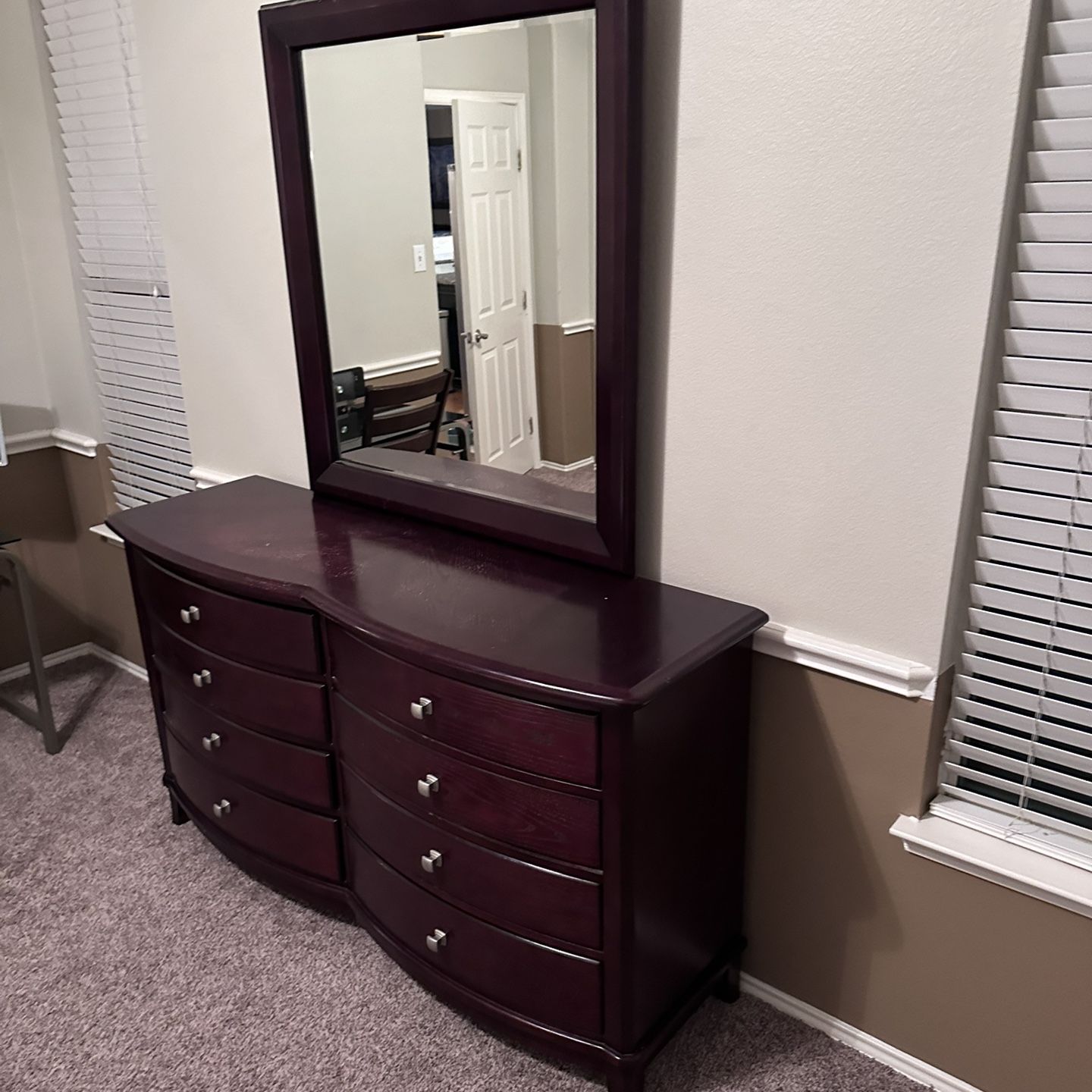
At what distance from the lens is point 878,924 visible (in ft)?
5.56

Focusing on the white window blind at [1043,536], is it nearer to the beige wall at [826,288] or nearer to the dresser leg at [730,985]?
the beige wall at [826,288]

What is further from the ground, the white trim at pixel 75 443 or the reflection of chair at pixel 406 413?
the reflection of chair at pixel 406 413

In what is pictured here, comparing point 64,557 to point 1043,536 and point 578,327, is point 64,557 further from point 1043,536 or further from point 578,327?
point 1043,536

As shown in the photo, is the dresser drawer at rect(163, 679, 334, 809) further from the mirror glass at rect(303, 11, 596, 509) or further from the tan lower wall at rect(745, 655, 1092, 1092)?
the tan lower wall at rect(745, 655, 1092, 1092)

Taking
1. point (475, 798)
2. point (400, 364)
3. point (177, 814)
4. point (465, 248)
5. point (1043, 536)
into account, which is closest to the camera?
point (1043, 536)

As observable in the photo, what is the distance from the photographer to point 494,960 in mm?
1690

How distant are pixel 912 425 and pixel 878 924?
836 millimetres

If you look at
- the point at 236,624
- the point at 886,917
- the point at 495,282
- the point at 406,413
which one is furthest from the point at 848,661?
A: the point at 236,624

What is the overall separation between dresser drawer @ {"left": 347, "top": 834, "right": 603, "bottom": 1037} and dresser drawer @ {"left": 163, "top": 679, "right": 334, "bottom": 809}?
173 mm

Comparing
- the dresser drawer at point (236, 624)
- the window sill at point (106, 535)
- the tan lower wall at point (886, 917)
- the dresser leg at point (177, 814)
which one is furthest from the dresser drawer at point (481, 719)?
the window sill at point (106, 535)

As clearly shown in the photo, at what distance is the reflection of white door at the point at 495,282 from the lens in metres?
1.73

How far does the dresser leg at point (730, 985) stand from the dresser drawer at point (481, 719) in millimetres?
643

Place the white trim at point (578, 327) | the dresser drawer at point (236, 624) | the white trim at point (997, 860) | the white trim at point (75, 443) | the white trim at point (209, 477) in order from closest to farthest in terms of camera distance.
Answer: the white trim at point (997, 860), the white trim at point (578, 327), the dresser drawer at point (236, 624), the white trim at point (209, 477), the white trim at point (75, 443)

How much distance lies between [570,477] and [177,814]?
4.47 ft
